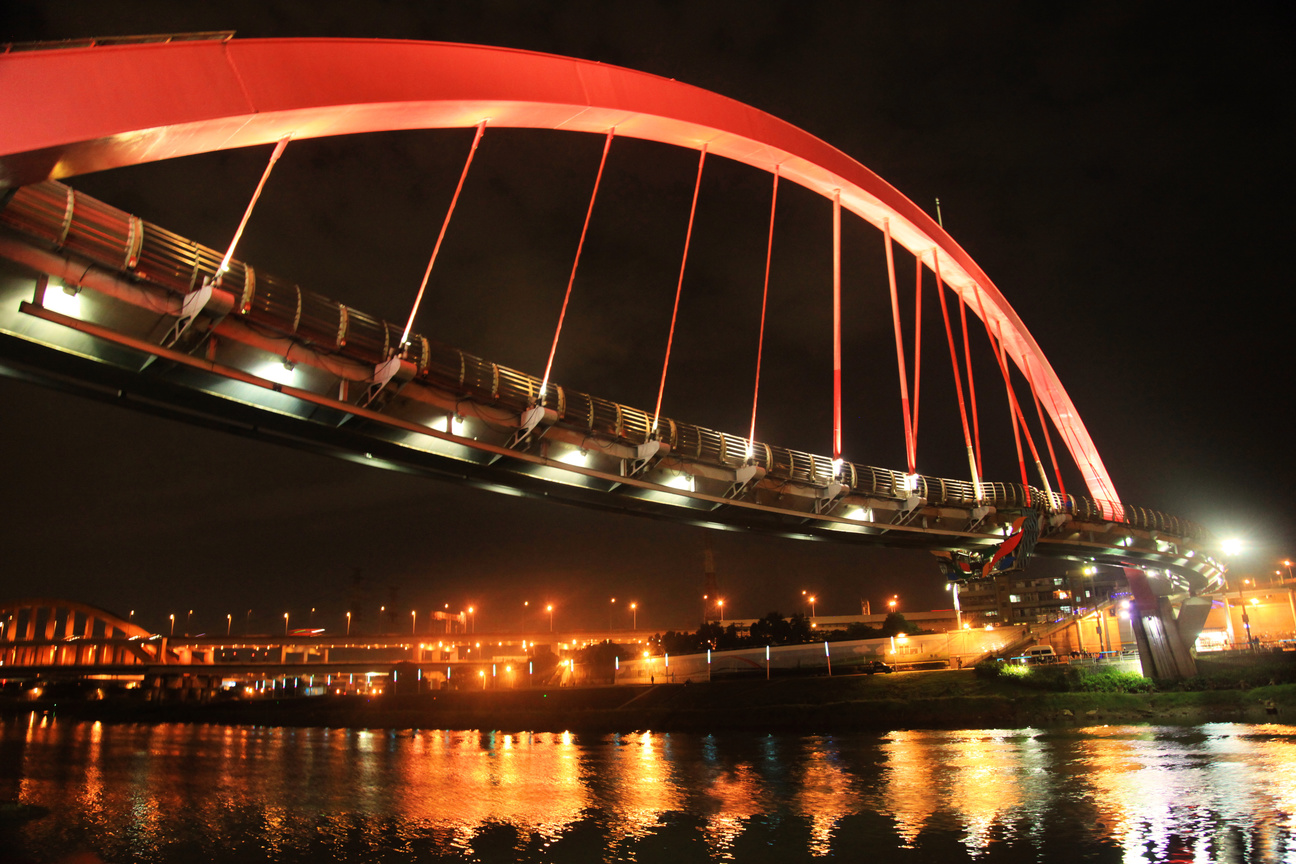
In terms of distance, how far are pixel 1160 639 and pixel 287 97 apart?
4864 cm

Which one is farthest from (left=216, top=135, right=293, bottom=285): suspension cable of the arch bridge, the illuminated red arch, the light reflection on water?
the illuminated red arch

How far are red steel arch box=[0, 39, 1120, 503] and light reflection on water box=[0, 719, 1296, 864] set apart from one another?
12541 mm

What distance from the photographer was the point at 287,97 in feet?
33.6

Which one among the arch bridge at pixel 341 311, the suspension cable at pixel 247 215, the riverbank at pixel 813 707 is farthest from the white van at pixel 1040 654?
the suspension cable at pixel 247 215

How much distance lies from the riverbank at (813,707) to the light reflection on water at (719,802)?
→ 9.64ft

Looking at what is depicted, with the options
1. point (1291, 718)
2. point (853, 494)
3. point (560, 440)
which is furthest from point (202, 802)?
point (1291, 718)

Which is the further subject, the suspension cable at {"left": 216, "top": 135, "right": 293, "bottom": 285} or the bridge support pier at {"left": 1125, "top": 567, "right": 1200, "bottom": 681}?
the bridge support pier at {"left": 1125, "top": 567, "right": 1200, "bottom": 681}

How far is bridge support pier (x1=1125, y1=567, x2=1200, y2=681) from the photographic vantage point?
4347 cm

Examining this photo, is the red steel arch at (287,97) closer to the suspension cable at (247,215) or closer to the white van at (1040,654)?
the suspension cable at (247,215)

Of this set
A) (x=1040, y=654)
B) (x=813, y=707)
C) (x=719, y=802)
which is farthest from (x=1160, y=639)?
(x=719, y=802)

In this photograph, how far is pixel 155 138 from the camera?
29.3 feet

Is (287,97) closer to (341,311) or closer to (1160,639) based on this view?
(341,311)

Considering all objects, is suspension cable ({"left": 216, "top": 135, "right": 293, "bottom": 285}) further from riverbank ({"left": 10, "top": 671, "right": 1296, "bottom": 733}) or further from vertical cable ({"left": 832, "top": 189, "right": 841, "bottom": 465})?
riverbank ({"left": 10, "top": 671, "right": 1296, "bottom": 733})

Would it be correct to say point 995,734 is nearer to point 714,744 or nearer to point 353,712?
point 714,744
